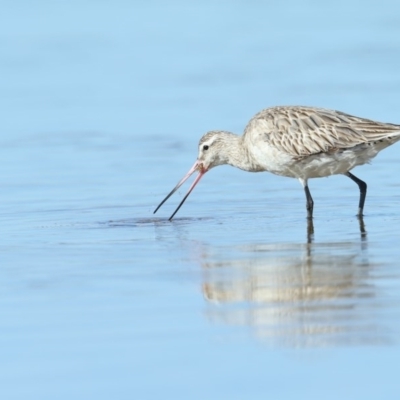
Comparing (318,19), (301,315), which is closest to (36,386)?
(301,315)

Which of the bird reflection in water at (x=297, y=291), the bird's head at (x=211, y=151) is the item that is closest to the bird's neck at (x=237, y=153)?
the bird's head at (x=211, y=151)

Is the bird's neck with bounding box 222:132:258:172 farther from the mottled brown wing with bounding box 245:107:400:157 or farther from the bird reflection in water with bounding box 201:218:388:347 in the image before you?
the bird reflection in water with bounding box 201:218:388:347

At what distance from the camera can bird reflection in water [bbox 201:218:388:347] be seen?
23.3ft

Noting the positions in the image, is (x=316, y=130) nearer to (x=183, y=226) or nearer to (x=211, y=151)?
(x=211, y=151)

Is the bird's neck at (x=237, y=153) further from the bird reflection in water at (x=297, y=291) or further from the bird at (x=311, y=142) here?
the bird reflection in water at (x=297, y=291)

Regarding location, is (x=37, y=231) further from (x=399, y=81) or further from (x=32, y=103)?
(x=399, y=81)

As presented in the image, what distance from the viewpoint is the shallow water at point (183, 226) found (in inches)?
260

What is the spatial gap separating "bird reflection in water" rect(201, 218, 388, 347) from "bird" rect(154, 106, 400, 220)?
136 centimetres

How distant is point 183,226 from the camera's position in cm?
1099

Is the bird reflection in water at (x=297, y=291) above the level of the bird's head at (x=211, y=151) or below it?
below

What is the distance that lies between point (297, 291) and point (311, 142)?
135 inches

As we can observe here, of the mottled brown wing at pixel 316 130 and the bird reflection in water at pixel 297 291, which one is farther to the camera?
the mottled brown wing at pixel 316 130

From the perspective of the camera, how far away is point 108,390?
6234mm

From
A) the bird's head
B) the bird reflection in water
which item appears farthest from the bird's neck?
the bird reflection in water
